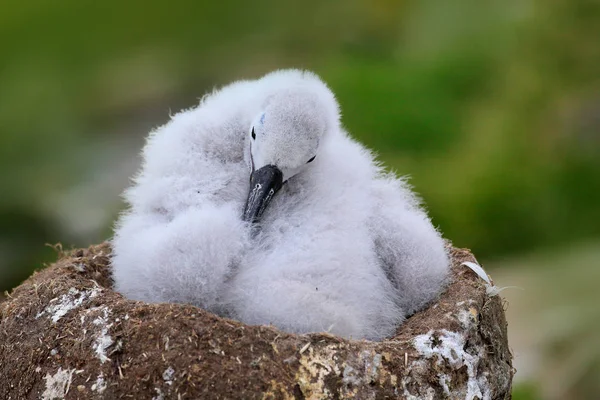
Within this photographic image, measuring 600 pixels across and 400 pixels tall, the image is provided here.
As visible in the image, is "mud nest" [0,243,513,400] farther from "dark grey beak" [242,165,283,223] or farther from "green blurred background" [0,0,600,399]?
"green blurred background" [0,0,600,399]

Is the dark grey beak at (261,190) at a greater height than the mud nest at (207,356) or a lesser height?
greater

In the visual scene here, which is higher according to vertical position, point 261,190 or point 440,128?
point 261,190

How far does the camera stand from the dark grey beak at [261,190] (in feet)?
9.36

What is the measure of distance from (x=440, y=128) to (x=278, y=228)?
586 centimetres

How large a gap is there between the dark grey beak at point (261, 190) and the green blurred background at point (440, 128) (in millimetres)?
3073

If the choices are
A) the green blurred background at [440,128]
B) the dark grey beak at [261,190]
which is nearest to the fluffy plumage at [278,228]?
the dark grey beak at [261,190]

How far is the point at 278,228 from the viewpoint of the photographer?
2.94m

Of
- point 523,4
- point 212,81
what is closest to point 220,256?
point 523,4

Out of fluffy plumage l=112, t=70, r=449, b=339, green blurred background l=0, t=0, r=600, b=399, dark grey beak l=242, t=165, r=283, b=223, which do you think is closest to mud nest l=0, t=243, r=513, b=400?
fluffy plumage l=112, t=70, r=449, b=339

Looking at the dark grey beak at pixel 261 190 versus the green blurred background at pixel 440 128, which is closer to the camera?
the dark grey beak at pixel 261 190

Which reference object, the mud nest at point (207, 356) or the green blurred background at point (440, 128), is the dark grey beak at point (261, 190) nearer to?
the mud nest at point (207, 356)

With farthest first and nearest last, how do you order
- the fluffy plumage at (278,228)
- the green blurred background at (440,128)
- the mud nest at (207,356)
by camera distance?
the green blurred background at (440,128) → the fluffy plumage at (278,228) → the mud nest at (207,356)

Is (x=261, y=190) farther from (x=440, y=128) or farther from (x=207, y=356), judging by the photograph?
(x=440, y=128)

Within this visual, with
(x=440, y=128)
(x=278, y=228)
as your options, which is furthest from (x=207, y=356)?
(x=440, y=128)
